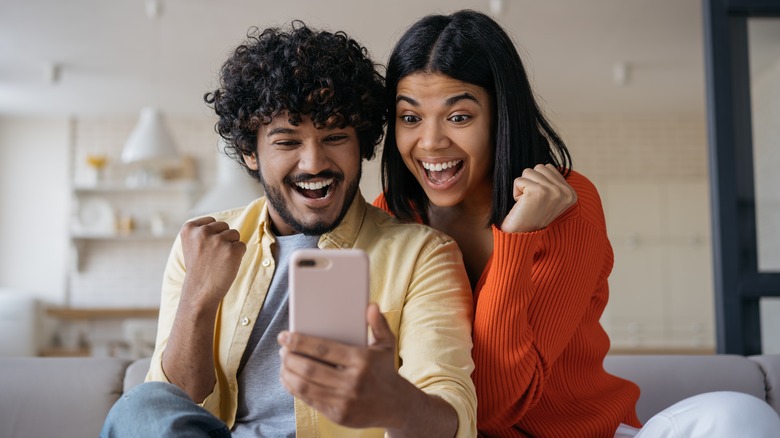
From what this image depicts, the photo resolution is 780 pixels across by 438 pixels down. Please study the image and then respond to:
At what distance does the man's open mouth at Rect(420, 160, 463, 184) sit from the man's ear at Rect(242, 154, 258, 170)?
0.36 meters

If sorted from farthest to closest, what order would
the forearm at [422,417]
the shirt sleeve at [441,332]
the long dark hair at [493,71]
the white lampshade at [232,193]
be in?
the white lampshade at [232,193], the long dark hair at [493,71], the shirt sleeve at [441,332], the forearm at [422,417]

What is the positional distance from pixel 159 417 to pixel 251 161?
0.75 metres

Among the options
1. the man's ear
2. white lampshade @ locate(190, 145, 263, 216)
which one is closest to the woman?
the man's ear

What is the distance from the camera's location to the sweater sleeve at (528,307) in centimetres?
149

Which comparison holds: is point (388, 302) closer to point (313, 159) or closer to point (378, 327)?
point (313, 159)

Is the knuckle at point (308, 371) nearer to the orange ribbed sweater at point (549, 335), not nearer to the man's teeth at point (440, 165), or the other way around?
the orange ribbed sweater at point (549, 335)

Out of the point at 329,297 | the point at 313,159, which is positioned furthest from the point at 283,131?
the point at 329,297

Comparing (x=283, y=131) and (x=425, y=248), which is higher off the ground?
(x=283, y=131)

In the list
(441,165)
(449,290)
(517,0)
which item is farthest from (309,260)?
(517,0)

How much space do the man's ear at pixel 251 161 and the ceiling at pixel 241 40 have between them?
2.79 meters

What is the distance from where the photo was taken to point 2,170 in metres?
8.27

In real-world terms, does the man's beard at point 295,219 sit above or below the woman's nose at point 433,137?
below

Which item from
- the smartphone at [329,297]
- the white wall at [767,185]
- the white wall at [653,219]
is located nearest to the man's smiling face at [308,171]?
the smartphone at [329,297]

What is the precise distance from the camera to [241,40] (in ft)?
20.3
